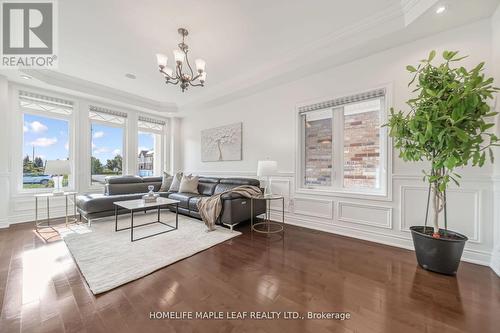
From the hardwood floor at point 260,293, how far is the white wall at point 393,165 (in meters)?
0.48

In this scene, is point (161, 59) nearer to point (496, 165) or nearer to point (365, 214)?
point (365, 214)

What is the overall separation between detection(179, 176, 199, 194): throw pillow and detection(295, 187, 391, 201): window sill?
2.50m

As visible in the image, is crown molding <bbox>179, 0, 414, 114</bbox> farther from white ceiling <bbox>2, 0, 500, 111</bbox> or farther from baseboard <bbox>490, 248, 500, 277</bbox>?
baseboard <bbox>490, 248, 500, 277</bbox>

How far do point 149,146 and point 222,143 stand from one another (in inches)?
105

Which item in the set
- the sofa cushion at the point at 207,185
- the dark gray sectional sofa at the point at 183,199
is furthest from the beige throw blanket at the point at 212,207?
the sofa cushion at the point at 207,185

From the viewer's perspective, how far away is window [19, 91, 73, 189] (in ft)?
13.4

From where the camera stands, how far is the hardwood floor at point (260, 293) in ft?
4.54

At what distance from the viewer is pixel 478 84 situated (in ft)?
6.00

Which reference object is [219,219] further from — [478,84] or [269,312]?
[478,84]

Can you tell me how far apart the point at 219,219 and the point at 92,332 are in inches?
90.8

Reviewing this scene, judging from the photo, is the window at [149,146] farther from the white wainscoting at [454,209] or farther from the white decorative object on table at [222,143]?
the white wainscoting at [454,209]

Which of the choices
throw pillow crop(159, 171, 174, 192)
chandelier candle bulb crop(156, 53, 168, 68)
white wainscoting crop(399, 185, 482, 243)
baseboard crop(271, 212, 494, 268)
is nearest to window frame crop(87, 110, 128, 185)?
throw pillow crop(159, 171, 174, 192)

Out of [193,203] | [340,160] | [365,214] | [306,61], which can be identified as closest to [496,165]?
[365,214]

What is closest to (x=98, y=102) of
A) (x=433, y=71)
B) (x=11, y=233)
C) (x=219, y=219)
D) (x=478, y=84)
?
(x=11, y=233)
